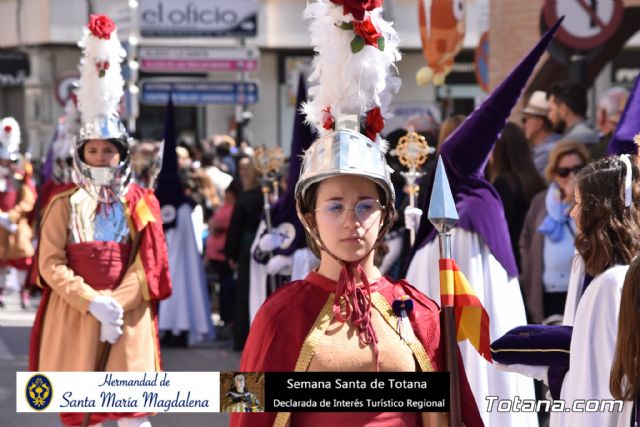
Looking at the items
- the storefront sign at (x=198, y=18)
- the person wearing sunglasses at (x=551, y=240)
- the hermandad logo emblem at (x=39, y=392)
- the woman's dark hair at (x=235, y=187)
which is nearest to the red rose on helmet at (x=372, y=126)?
the hermandad logo emblem at (x=39, y=392)

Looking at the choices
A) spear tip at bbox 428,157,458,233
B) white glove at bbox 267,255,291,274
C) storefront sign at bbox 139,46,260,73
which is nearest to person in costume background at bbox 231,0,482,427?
spear tip at bbox 428,157,458,233

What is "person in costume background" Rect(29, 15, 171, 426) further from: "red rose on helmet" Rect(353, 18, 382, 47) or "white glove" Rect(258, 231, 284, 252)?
"white glove" Rect(258, 231, 284, 252)

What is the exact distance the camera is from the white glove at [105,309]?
23.0 ft

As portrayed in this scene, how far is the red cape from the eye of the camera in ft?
13.2

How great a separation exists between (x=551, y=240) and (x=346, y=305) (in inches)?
185

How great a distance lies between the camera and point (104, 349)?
7.20 m

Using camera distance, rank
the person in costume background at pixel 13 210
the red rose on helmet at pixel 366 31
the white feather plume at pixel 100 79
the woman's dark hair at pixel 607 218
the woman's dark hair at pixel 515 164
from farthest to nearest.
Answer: the person in costume background at pixel 13 210 < the woman's dark hair at pixel 515 164 < the white feather plume at pixel 100 79 < the woman's dark hair at pixel 607 218 < the red rose on helmet at pixel 366 31

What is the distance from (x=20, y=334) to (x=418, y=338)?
10.8 meters

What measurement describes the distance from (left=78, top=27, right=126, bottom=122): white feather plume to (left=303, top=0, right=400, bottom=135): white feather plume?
11.8 ft

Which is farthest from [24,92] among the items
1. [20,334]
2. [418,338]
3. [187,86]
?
[418,338]

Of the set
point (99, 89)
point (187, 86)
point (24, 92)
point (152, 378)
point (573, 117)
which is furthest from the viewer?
point (24, 92)

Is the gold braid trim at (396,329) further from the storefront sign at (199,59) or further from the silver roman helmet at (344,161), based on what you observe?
the storefront sign at (199,59)

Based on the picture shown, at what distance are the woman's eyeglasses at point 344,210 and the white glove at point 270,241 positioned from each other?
658 cm

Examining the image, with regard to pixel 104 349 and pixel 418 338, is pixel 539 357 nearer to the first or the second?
pixel 418 338
